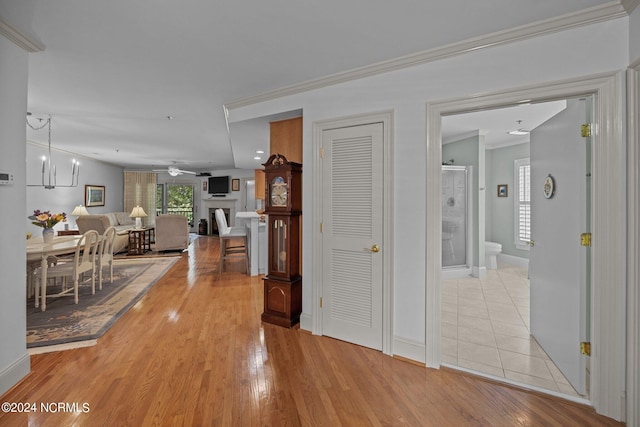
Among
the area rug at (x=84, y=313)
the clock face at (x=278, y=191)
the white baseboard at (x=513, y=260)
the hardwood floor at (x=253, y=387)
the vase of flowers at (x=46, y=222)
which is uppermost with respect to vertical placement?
the clock face at (x=278, y=191)

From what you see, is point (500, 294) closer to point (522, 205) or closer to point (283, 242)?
point (522, 205)

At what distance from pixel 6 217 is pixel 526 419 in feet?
12.0

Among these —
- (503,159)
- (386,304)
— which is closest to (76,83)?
(386,304)

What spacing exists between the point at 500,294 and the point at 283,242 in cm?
324

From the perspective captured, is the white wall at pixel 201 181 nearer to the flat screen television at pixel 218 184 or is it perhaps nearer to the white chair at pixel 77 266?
the flat screen television at pixel 218 184

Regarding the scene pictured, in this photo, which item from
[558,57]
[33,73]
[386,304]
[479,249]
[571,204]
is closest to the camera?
[558,57]

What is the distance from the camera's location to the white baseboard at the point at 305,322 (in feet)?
9.59

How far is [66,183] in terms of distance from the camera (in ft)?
23.1

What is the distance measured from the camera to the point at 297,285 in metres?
3.12

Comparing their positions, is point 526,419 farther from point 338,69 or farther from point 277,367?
point 338,69

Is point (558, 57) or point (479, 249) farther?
point (479, 249)

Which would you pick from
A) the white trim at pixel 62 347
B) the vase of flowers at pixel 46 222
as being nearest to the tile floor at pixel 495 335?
the white trim at pixel 62 347

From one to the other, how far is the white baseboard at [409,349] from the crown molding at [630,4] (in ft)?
8.38

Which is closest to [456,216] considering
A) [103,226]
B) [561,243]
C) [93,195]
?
[561,243]
